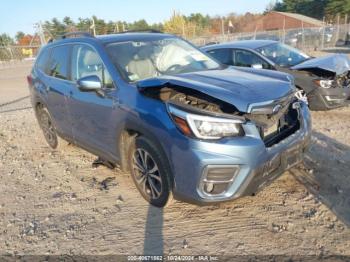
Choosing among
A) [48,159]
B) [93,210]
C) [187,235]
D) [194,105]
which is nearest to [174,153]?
[194,105]

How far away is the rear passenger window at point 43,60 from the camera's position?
559cm

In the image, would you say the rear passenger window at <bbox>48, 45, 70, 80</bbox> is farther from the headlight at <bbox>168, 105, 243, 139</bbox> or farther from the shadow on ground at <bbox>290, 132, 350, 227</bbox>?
the shadow on ground at <bbox>290, 132, 350, 227</bbox>

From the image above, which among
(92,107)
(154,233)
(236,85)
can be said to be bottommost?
(154,233)

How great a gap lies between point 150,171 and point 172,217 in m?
0.51

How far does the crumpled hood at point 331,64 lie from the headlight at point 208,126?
4335 millimetres

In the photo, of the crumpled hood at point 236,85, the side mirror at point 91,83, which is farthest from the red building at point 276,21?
the side mirror at point 91,83

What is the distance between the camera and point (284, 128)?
3621 millimetres

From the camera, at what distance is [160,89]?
11.3 feet

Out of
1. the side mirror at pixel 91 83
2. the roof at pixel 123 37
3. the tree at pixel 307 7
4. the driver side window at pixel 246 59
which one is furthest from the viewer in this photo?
the tree at pixel 307 7

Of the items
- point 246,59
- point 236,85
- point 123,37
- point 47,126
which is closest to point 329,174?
point 236,85

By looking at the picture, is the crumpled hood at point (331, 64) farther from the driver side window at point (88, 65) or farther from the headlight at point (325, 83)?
the driver side window at point (88, 65)

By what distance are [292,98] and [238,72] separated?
72 cm

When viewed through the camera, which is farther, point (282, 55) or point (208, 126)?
point (282, 55)

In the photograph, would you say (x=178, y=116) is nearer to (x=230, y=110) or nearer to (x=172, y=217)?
(x=230, y=110)
